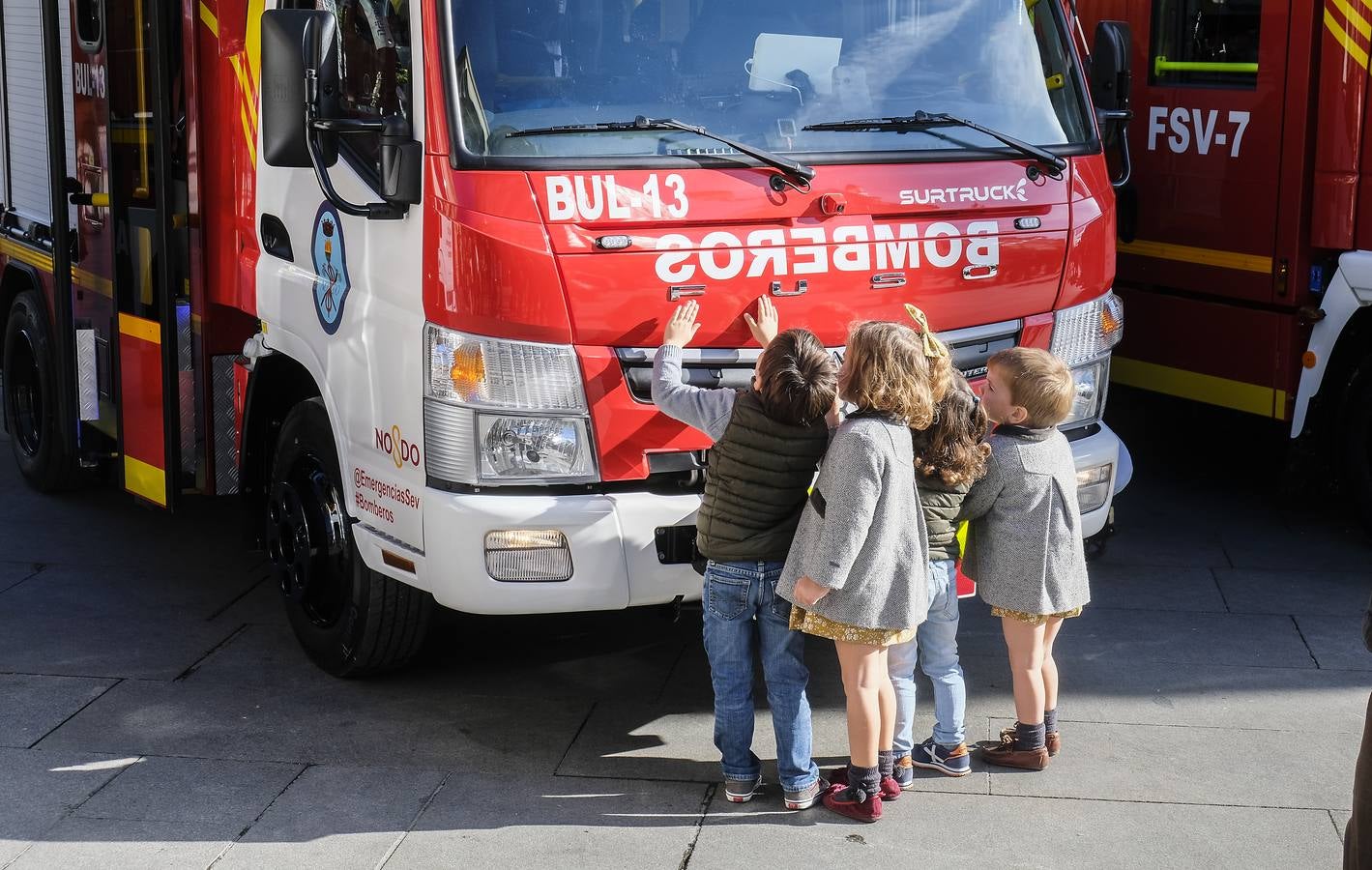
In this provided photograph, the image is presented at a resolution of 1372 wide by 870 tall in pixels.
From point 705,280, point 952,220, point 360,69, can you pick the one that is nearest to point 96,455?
point 360,69

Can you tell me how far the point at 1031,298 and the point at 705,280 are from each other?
3.80 feet

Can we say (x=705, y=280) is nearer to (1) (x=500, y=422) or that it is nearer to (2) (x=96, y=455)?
(1) (x=500, y=422)

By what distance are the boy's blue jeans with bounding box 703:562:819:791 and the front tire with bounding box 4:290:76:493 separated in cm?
400

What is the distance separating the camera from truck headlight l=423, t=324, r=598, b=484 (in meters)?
4.53

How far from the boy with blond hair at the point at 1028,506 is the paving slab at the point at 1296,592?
2.09m

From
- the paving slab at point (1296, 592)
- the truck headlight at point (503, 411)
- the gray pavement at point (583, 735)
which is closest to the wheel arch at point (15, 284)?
the gray pavement at point (583, 735)

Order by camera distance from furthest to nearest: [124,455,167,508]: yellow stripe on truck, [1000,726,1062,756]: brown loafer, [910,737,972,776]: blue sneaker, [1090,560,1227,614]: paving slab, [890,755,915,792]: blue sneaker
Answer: [1090,560,1227,614]: paving slab
[124,455,167,508]: yellow stripe on truck
[1000,726,1062,756]: brown loafer
[910,737,972,776]: blue sneaker
[890,755,915,792]: blue sneaker

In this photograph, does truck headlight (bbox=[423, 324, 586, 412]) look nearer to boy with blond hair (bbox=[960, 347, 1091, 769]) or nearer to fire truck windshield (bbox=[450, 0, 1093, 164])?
fire truck windshield (bbox=[450, 0, 1093, 164])

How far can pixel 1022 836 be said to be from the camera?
14.3ft

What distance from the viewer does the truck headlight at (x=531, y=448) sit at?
15.0 ft

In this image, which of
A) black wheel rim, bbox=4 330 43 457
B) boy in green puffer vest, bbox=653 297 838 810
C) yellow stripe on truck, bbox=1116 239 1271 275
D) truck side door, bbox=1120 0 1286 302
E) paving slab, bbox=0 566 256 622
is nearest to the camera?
boy in green puffer vest, bbox=653 297 838 810

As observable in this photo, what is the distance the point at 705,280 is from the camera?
462cm

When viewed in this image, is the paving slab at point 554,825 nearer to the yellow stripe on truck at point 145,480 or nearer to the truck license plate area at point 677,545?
the truck license plate area at point 677,545

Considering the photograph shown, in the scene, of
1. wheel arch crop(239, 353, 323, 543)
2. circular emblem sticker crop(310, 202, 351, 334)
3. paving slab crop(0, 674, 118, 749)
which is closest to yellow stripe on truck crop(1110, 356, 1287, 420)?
wheel arch crop(239, 353, 323, 543)
